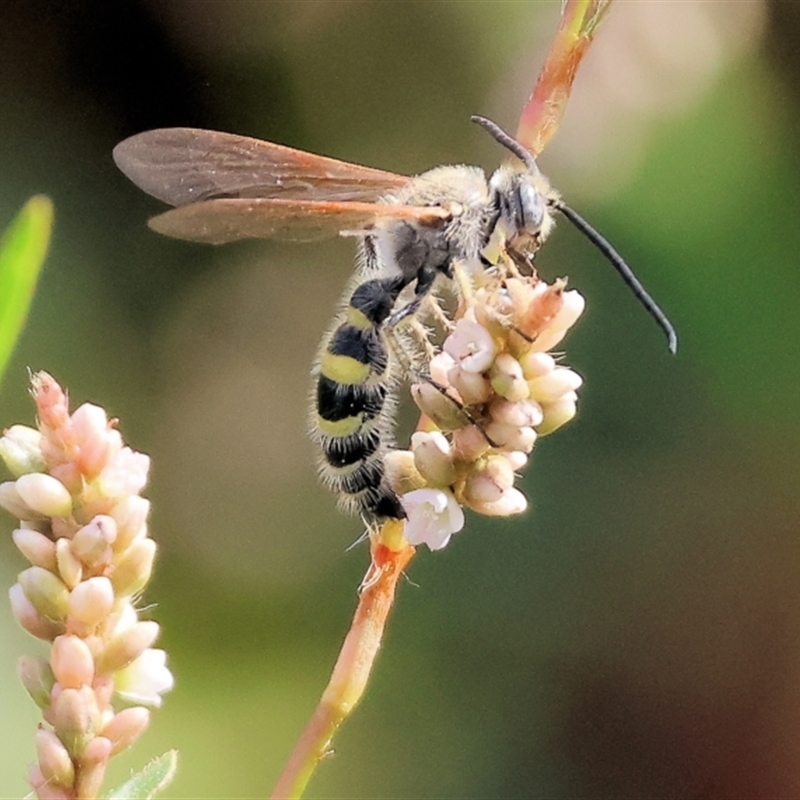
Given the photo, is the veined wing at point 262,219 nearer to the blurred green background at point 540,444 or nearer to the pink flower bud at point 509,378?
the pink flower bud at point 509,378

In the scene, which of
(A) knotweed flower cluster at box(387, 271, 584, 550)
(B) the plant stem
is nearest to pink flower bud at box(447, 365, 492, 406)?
(A) knotweed flower cluster at box(387, 271, 584, 550)

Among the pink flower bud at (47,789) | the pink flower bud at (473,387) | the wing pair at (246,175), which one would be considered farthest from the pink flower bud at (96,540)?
the wing pair at (246,175)

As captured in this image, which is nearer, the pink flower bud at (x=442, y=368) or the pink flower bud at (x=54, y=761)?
the pink flower bud at (x=54, y=761)

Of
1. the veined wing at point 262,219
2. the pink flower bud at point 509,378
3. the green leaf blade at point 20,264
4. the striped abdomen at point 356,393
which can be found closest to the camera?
the green leaf blade at point 20,264

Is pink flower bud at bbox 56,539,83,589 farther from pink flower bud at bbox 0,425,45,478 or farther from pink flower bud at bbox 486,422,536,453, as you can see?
pink flower bud at bbox 486,422,536,453

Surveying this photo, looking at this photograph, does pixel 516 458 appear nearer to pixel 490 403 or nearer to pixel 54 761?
pixel 490 403

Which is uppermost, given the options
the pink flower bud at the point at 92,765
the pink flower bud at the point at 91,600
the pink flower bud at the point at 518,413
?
the pink flower bud at the point at 518,413
